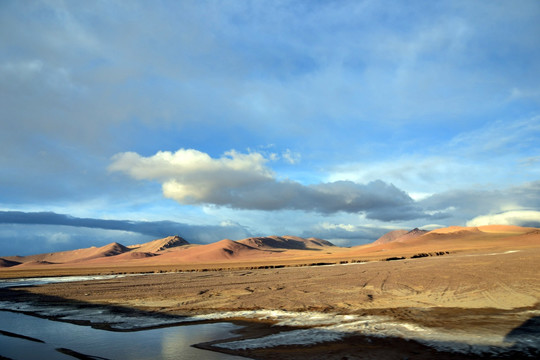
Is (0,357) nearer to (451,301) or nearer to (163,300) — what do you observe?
(163,300)

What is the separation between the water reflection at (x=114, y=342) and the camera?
8.66 meters

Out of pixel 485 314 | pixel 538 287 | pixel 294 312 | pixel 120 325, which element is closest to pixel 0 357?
pixel 120 325

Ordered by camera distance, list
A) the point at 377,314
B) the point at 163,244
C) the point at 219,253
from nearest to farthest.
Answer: the point at 377,314
the point at 219,253
the point at 163,244

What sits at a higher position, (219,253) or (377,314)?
(377,314)

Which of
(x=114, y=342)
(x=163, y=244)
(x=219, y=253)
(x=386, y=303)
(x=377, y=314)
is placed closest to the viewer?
(x=114, y=342)

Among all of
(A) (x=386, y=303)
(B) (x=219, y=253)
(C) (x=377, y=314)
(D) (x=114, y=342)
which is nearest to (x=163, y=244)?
(B) (x=219, y=253)

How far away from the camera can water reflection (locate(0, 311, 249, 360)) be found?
866 centimetres

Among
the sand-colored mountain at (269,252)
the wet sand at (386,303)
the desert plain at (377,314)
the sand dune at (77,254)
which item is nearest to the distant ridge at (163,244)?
the sand-colored mountain at (269,252)

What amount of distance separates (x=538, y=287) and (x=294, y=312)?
11.8 metres

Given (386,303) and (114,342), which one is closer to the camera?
(114,342)

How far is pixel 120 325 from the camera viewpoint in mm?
12258

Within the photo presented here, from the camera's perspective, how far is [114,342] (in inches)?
392

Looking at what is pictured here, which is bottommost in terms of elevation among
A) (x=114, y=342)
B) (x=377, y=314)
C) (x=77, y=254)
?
(x=77, y=254)

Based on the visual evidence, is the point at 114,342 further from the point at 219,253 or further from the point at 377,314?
the point at 219,253
